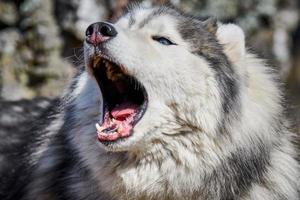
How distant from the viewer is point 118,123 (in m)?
4.18

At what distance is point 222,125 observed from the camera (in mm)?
4254

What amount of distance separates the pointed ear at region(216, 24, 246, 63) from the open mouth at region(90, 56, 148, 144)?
583 mm

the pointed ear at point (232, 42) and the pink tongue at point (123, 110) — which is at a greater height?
the pointed ear at point (232, 42)

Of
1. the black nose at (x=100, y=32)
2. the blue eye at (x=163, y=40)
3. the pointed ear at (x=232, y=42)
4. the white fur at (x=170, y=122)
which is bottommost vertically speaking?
the white fur at (x=170, y=122)

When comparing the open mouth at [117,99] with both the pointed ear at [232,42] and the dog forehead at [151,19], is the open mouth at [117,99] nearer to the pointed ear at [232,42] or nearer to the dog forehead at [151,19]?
the dog forehead at [151,19]

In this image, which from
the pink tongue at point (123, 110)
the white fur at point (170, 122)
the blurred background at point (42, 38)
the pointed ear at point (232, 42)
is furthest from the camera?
the blurred background at point (42, 38)

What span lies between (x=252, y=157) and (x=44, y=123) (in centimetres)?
155

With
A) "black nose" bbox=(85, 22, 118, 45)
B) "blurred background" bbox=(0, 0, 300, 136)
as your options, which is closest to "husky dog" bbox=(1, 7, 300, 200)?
"black nose" bbox=(85, 22, 118, 45)

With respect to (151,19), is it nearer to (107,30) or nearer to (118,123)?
(107,30)

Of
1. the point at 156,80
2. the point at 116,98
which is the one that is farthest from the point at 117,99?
the point at 156,80

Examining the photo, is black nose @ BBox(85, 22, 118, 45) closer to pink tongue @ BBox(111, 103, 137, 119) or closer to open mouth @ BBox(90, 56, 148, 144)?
open mouth @ BBox(90, 56, 148, 144)

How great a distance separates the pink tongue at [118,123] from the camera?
4133 mm

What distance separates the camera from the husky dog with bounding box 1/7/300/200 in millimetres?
4133

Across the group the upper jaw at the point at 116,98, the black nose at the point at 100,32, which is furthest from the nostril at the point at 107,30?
the upper jaw at the point at 116,98
